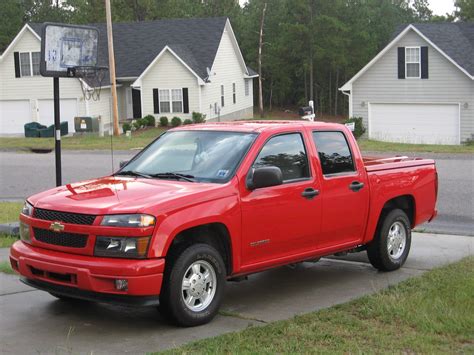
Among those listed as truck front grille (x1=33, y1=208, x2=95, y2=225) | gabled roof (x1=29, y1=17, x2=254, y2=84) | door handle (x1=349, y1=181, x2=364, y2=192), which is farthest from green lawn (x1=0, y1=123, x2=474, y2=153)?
truck front grille (x1=33, y1=208, x2=95, y2=225)

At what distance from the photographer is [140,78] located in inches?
1626

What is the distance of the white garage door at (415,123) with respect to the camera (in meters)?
34.8

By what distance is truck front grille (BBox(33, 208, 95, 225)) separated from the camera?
5.91 metres

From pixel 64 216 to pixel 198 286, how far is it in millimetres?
1260

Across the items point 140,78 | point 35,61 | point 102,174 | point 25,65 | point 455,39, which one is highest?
point 455,39

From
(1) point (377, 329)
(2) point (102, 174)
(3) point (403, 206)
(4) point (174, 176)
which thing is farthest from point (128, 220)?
(2) point (102, 174)

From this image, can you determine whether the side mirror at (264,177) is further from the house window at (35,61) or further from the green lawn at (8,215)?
the house window at (35,61)

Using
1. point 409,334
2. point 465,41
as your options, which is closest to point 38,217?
point 409,334

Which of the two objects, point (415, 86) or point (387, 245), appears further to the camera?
point (415, 86)

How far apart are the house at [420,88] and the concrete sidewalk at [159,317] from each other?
1063 inches

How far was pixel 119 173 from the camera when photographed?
7406 mm

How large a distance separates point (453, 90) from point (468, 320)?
3063 centimetres

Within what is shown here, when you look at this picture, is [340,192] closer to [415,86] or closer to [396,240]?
[396,240]

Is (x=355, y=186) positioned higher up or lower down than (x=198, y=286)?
higher up
